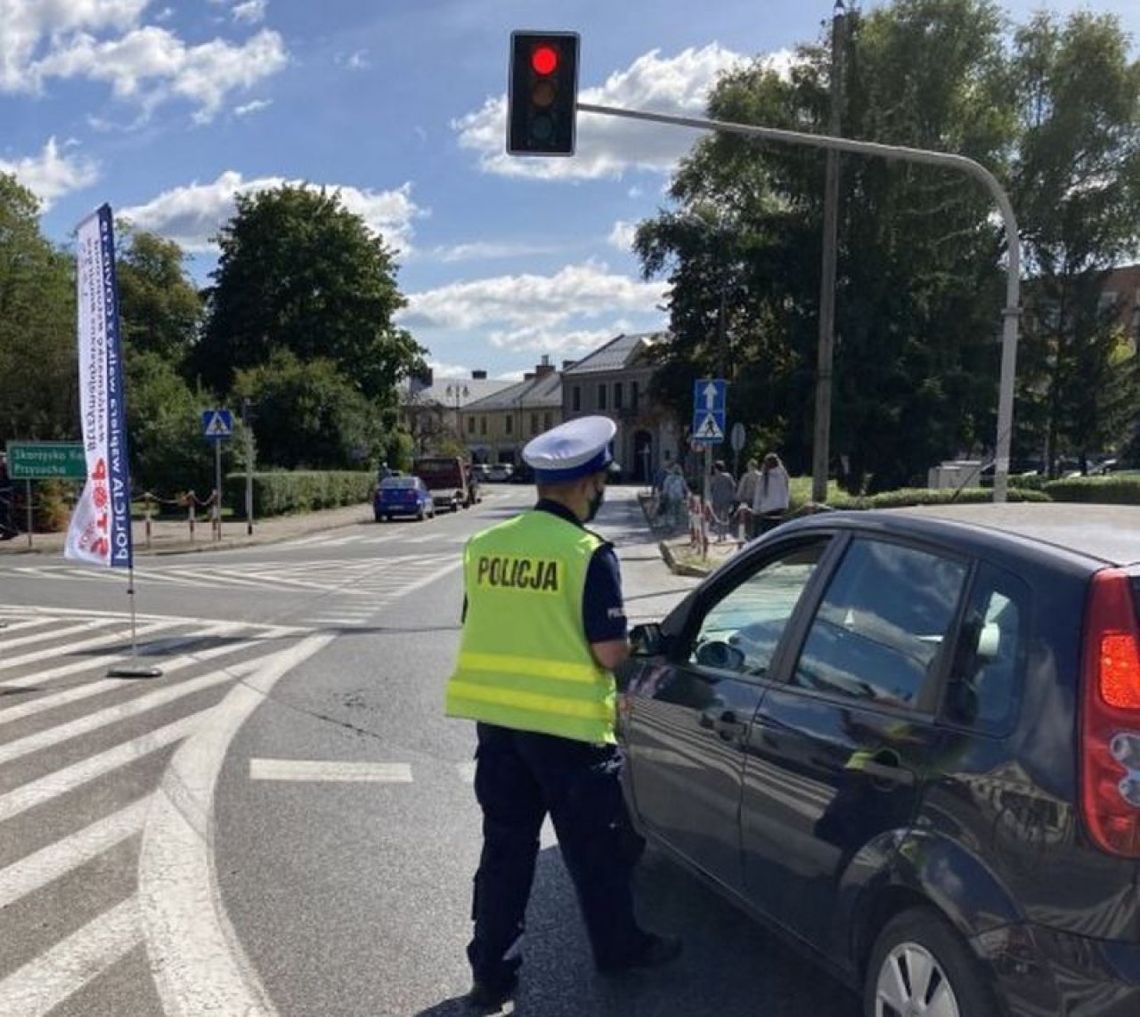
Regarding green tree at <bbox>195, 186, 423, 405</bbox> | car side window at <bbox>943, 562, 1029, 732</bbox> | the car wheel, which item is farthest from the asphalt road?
green tree at <bbox>195, 186, 423, 405</bbox>

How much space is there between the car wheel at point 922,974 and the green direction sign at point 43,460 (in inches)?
969

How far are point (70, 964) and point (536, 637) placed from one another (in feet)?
6.87

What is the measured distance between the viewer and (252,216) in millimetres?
63656

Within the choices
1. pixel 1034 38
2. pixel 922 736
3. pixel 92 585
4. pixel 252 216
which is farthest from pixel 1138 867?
pixel 252 216

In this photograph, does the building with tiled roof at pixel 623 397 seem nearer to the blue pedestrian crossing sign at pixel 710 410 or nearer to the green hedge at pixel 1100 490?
the green hedge at pixel 1100 490

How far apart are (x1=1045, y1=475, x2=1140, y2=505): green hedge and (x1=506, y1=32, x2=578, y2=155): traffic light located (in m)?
15.7

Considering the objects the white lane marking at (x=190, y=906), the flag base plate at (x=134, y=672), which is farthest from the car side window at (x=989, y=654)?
the flag base plate at (x=134, y=672)

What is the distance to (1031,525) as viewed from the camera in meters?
3.33

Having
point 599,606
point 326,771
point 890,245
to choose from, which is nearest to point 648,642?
point 599,606

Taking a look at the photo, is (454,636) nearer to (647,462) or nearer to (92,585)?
(92,585)

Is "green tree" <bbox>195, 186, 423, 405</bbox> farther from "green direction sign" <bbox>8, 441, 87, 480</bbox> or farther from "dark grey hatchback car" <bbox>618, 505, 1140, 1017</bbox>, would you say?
"dark grey hatchback car" <bbox>618, 505, 1140, 1017</bbox>

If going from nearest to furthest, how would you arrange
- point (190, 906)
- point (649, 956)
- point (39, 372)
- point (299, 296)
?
point (649, 956) → point (190, 906) → point (39, 372) → point (299, 296)

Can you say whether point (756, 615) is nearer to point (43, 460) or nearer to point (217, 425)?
point (43, 460)

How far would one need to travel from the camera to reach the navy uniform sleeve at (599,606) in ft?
12.5
